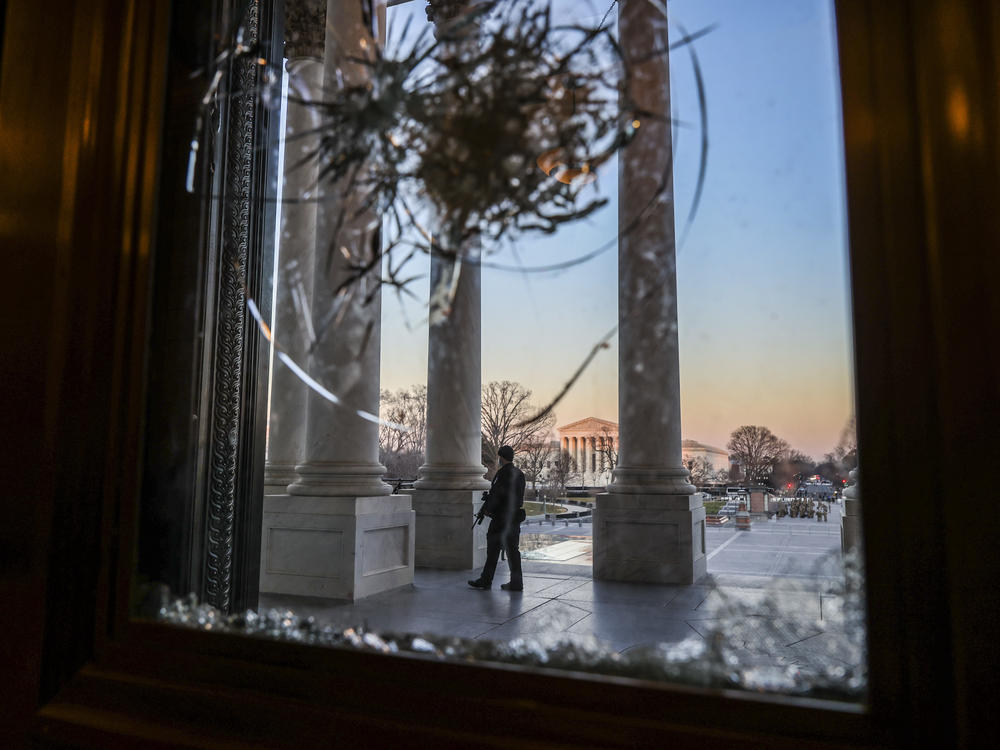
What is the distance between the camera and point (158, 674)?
9.20 feet

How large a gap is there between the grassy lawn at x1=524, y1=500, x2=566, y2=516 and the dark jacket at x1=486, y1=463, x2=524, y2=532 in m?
0.05

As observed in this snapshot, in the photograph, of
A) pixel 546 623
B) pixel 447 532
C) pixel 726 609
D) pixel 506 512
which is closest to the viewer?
pixel 726 609

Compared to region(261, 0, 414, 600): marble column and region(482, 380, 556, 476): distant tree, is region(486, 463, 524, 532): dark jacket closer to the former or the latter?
region(482, 380, 556, 476): distant tree

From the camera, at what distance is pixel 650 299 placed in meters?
3.11

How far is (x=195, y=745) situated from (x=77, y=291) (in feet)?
6.57

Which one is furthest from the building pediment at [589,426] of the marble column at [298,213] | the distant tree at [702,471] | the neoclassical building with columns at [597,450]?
the marble column at [298,213]

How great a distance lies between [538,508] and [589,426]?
129 cm

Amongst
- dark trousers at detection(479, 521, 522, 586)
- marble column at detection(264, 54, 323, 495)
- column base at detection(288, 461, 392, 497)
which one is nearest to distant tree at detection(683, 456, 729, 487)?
dark trousers at detection(479, 521, 522, 586)

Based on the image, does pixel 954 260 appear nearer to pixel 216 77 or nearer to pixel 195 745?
pixel 195 745

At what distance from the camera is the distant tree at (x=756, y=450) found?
2980mm

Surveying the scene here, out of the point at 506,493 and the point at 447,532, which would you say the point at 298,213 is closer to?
the point at 506,493

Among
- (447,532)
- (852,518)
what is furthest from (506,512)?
(447,532)

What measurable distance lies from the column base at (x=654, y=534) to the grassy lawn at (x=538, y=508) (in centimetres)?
23

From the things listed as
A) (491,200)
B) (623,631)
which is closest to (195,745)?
(623,631)
